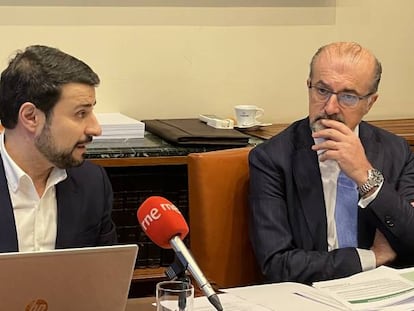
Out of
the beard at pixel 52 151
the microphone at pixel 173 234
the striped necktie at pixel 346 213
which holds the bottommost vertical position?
the striped necktie at pixel 346 213

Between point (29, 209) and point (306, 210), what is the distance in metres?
0.76

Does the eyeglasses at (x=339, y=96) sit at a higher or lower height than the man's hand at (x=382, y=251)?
higher

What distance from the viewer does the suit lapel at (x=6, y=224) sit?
1.97 meters

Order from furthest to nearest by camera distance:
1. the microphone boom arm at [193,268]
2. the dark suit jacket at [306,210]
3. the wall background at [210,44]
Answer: the wall background at [210,44], the dark suit jacket at [306,210], the microphone boom arm at [193,268]

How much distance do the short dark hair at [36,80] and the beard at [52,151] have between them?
1.9 inches

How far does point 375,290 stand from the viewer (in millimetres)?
1886

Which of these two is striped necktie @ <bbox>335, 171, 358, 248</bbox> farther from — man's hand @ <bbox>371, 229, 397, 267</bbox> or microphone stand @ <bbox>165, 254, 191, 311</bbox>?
microphone stand @ <bbox>165, 254, 191, 311</bbox>

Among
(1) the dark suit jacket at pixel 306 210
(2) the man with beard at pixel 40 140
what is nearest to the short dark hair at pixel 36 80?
(2) the man with beard at pixel 40 140

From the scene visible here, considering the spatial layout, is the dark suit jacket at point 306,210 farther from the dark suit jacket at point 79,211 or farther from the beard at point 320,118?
the dark suit jacket at point 79,211

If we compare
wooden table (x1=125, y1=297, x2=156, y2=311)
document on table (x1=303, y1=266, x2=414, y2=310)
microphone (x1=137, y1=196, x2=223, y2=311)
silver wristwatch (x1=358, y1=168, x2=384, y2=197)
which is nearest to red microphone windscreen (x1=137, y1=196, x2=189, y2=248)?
microphone (x1=137, y1=196, x2=223, y2=311)

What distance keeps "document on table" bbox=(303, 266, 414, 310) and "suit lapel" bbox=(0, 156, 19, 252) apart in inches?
27.9

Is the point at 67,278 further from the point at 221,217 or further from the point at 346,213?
the point at 346,213

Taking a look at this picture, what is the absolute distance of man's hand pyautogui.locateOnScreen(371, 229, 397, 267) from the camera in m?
2.24

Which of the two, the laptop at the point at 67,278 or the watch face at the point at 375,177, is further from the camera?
the watch face at the point at 375,177
